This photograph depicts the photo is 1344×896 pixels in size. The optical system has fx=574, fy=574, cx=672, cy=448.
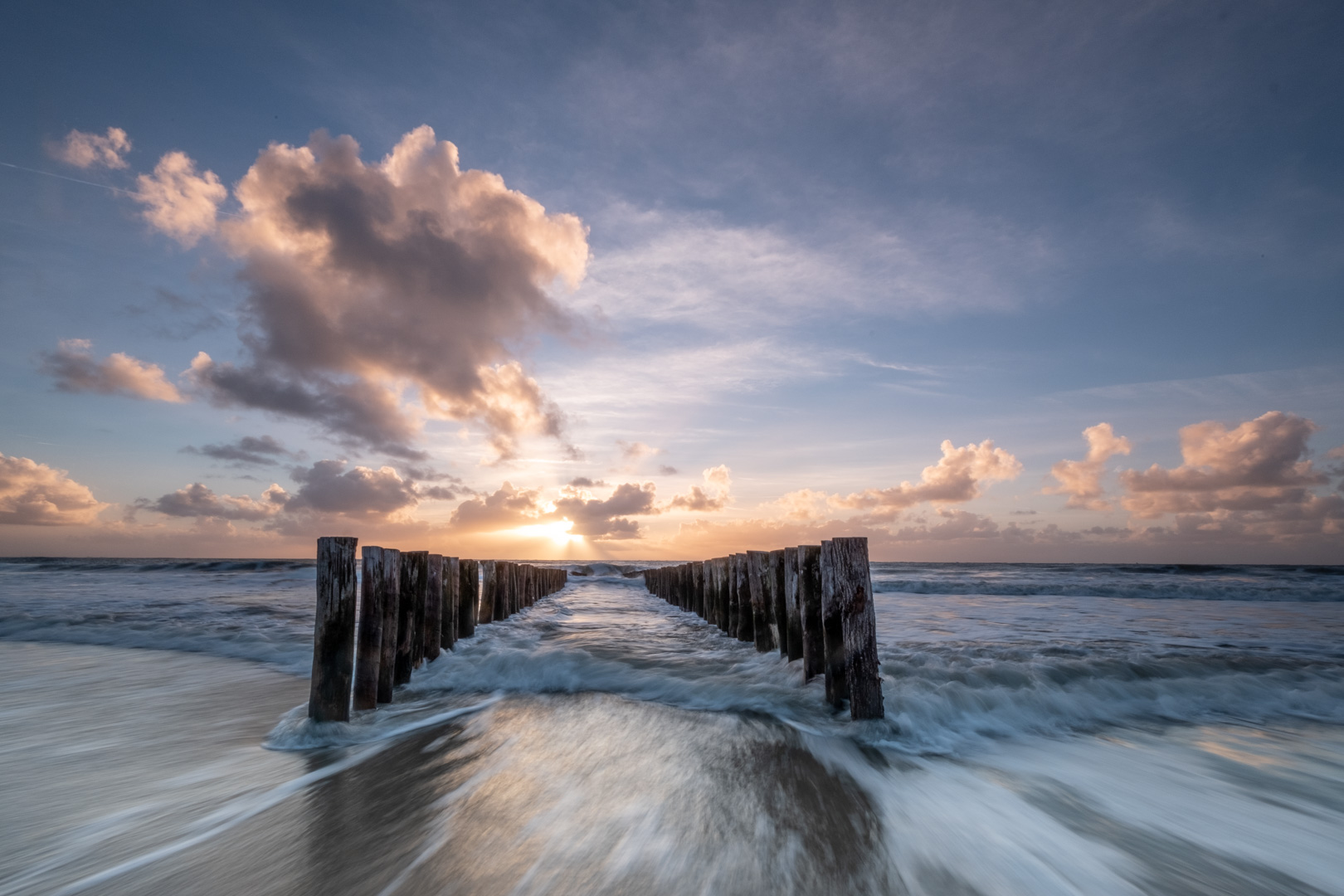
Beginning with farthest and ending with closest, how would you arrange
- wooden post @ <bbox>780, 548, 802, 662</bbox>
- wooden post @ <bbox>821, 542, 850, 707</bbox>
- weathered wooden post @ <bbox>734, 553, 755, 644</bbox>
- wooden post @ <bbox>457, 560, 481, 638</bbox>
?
wooden post @ <bbox>457, 560, 481, 638</bbox> < weathered wooden post @ <bbox>734, 553, 755, 644</bbox> < wooden post @ <bbox>780, 548, 802, 662</bbox> < wooden post @ <bbox>821, 542, 850, 707</bbox>

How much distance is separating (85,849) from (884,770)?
4.47 m

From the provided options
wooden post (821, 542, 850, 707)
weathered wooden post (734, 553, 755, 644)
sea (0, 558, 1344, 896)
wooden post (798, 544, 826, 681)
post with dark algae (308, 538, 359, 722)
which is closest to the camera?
sea (0, 558, 1344, 896)

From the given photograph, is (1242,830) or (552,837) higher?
(552,837)

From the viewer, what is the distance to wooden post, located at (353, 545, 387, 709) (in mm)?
5086

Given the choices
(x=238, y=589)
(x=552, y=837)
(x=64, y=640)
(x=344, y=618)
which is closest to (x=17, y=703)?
(x=344, y=618)

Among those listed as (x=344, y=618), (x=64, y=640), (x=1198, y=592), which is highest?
(x=344, y=618)

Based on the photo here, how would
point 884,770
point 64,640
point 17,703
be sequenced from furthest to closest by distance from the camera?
1. point 64,640
2. point 17,703
3. point 884,770

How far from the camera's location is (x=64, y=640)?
10141mm

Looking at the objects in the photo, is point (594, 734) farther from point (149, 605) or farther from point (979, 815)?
point (149, 605)

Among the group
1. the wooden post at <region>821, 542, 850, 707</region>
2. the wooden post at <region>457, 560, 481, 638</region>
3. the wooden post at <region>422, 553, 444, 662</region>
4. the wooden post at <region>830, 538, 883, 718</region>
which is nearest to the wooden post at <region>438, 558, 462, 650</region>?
the wooden post at <region>422, 553, 444, 662</region>

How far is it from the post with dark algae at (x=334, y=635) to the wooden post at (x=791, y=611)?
14.4 ft

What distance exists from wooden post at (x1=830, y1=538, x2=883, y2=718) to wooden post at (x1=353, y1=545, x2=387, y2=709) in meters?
4.12

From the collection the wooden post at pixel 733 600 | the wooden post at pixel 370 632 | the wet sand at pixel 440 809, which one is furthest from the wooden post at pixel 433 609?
the wooden post at pixel 733 600

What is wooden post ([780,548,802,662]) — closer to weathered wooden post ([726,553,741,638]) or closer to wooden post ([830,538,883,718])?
wooden post ([830,538,883,718])
